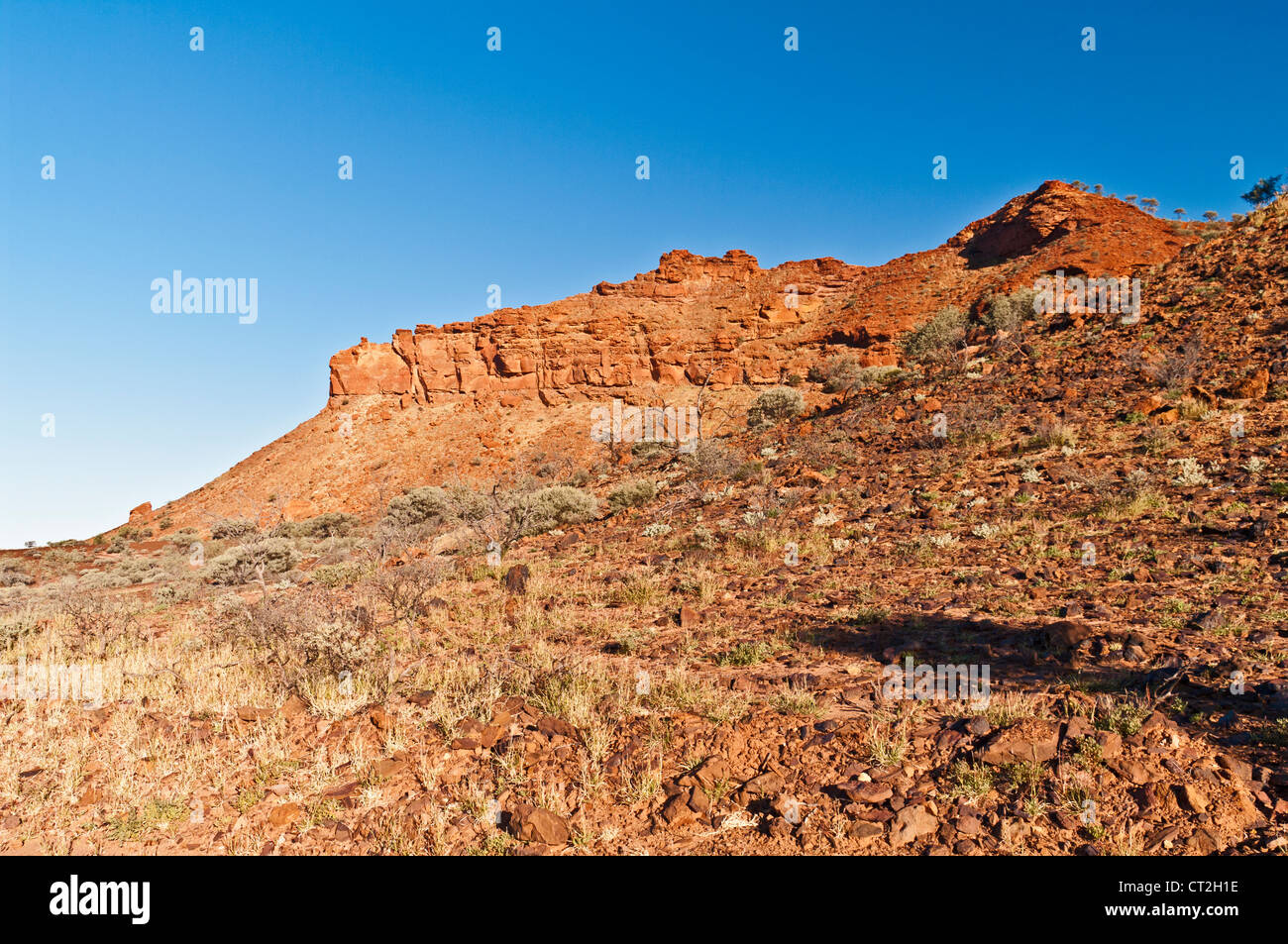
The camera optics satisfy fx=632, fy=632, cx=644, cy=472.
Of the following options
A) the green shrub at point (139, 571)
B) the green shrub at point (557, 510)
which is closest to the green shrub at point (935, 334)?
the green shrub at point (557, 510)

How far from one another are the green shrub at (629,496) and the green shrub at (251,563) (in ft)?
24.2

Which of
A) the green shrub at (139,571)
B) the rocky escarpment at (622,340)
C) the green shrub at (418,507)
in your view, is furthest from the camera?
the rocky escarpment at (622,340)

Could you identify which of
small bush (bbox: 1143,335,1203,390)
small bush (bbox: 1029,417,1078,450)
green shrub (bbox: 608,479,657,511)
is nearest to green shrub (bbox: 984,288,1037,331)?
small bush (bbox: 1143,335,1203,390)

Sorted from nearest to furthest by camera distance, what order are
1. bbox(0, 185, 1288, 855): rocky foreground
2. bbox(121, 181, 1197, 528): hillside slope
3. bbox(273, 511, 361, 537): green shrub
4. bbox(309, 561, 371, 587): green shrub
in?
bbox(0, 185, 1288, 855): rocky foreground → bbox(309, 561, 371, 587): green shrub → bbox(273, 511, 361, 537): green shrub → bbox(121, 181, 1197, 528): hillside slope

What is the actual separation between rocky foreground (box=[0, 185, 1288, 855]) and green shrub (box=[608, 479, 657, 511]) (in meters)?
0.06

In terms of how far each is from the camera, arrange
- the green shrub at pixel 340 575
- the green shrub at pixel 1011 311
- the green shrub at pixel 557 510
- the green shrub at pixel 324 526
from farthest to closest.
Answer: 1. the green shrub at pixel 324 526
2. the green shrub at pixel 1011 311
3. the green shrub at pixel 557 510
4. the green shrub at pixel 340 575

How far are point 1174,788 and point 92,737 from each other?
6560 mm

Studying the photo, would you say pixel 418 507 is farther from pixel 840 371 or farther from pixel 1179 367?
pixel 840 371

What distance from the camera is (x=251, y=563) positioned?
12.9 metres

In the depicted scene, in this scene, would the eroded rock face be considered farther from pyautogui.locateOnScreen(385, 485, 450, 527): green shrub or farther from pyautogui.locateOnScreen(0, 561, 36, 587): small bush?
pyautogui.locateOnScreen(0, 561, 36, 587): small bush

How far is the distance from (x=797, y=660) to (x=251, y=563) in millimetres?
11998

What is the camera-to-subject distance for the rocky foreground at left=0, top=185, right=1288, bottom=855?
10.5 feet

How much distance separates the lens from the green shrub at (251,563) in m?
12.8

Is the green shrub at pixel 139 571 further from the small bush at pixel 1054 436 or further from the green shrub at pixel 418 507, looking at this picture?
the small bush at pixel 1054 436
